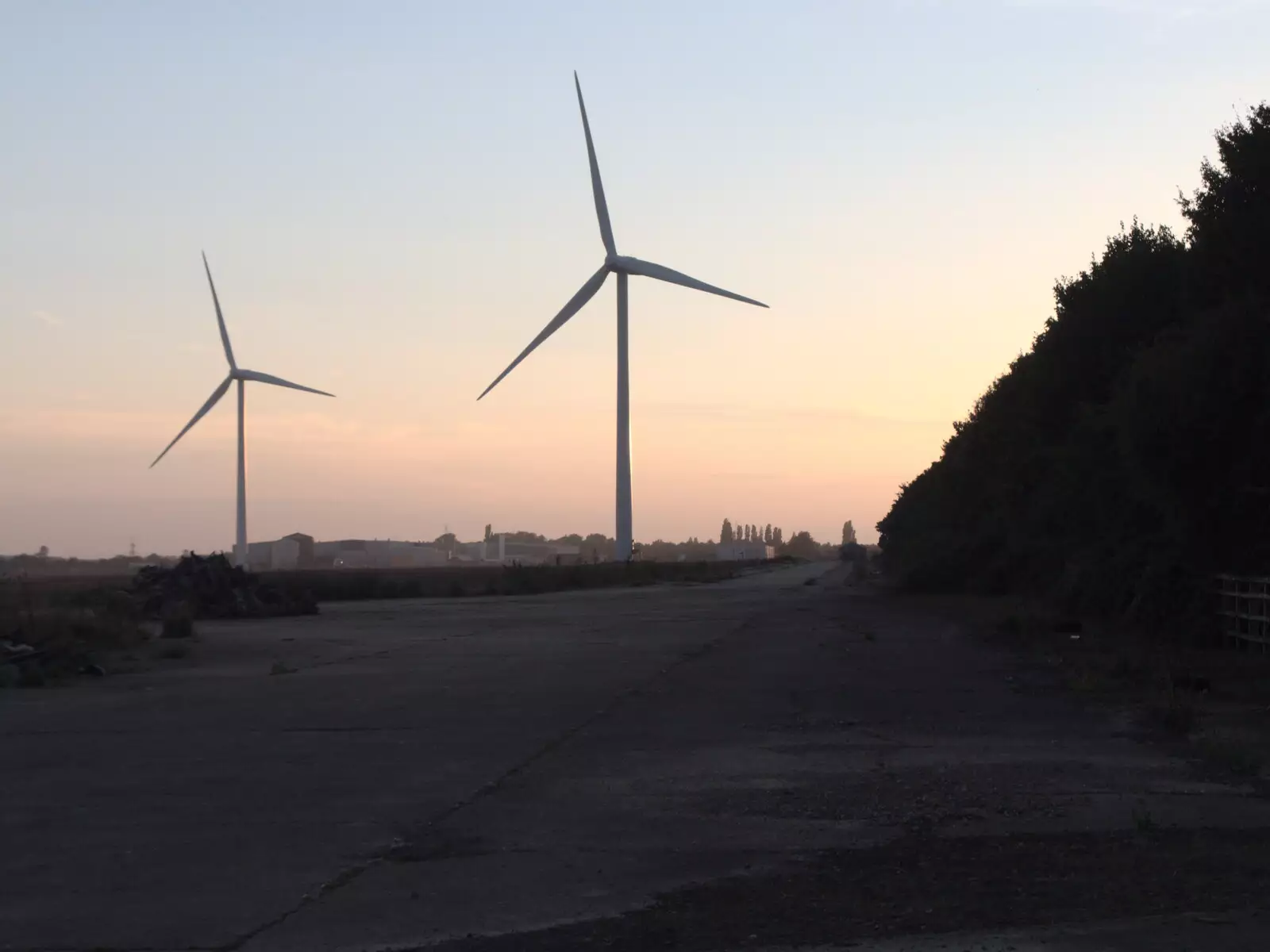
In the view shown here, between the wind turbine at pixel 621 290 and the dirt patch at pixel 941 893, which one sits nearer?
the dirt patch at pixel 941 893

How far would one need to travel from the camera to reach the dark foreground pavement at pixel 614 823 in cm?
663

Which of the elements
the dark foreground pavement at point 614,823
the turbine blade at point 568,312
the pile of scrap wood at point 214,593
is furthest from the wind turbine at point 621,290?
the dark foreground pavement at point 614,823

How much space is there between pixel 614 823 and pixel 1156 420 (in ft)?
59.3

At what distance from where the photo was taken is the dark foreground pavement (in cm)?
663

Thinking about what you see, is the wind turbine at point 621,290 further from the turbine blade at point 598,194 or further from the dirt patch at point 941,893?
the dirt patch at point 941,893

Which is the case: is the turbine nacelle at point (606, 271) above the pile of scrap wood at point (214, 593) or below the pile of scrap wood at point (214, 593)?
above

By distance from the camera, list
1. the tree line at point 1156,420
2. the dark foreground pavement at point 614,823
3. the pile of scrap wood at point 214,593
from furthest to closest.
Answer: the pile of scrap wood at point 214,593 → the tree line at point 1156,420 → the dark foreground pavement at point 614,823

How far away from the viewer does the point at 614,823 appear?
30.0 feet

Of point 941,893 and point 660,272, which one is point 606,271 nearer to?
point 660,272

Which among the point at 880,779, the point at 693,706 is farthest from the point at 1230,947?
the point at 693,706

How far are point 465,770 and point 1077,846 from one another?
5.18m

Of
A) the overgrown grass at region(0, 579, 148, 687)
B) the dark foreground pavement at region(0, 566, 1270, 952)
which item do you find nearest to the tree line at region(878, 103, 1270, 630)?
the dark foreground pavement at region(0, 566, 1270, 952)

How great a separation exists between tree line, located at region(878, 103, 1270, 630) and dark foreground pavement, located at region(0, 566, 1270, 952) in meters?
7.79

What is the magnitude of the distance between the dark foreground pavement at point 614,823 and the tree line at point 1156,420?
779cm
